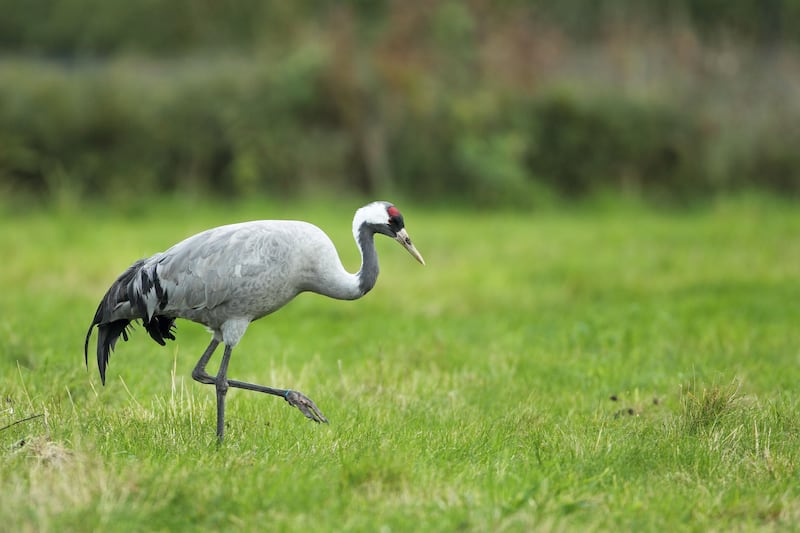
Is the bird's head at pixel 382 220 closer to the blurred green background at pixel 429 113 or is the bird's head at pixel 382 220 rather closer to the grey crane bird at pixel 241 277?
the grey crane bird at pixel 241 277

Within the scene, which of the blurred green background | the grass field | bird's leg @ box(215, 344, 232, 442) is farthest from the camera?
the blurred green background

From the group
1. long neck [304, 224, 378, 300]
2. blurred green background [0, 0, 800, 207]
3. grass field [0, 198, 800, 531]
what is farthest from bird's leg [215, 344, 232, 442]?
blurred green background [0, 0, 800, 207]

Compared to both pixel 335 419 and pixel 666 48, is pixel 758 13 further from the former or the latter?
pixel 335 419

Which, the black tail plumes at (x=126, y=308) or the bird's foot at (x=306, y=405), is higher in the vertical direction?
the black tail plumes at (x=126, y=308)

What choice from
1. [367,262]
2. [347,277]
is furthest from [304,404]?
[367,262]

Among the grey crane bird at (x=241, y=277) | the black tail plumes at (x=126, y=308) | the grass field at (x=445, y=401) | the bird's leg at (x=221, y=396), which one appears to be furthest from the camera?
the black tail plumes at (x=126, y=308)

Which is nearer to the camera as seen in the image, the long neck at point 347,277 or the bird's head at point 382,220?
the long neck at point 347,277

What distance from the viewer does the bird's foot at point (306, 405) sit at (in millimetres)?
5746

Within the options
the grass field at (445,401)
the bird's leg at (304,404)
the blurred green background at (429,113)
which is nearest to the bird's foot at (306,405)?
the bird's leg at (304,404)

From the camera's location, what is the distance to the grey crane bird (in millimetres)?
5648

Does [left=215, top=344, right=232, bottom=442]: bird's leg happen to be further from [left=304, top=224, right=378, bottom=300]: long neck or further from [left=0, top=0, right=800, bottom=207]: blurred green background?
[left=0, top=0, right=800, bottom=207]: blurred green background

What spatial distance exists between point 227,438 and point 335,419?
2.52 feet

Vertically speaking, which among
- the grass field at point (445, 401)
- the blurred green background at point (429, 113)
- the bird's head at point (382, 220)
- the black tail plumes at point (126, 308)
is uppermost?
the blurred green background at point (429, 113)

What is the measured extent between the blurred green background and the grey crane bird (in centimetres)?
1046
